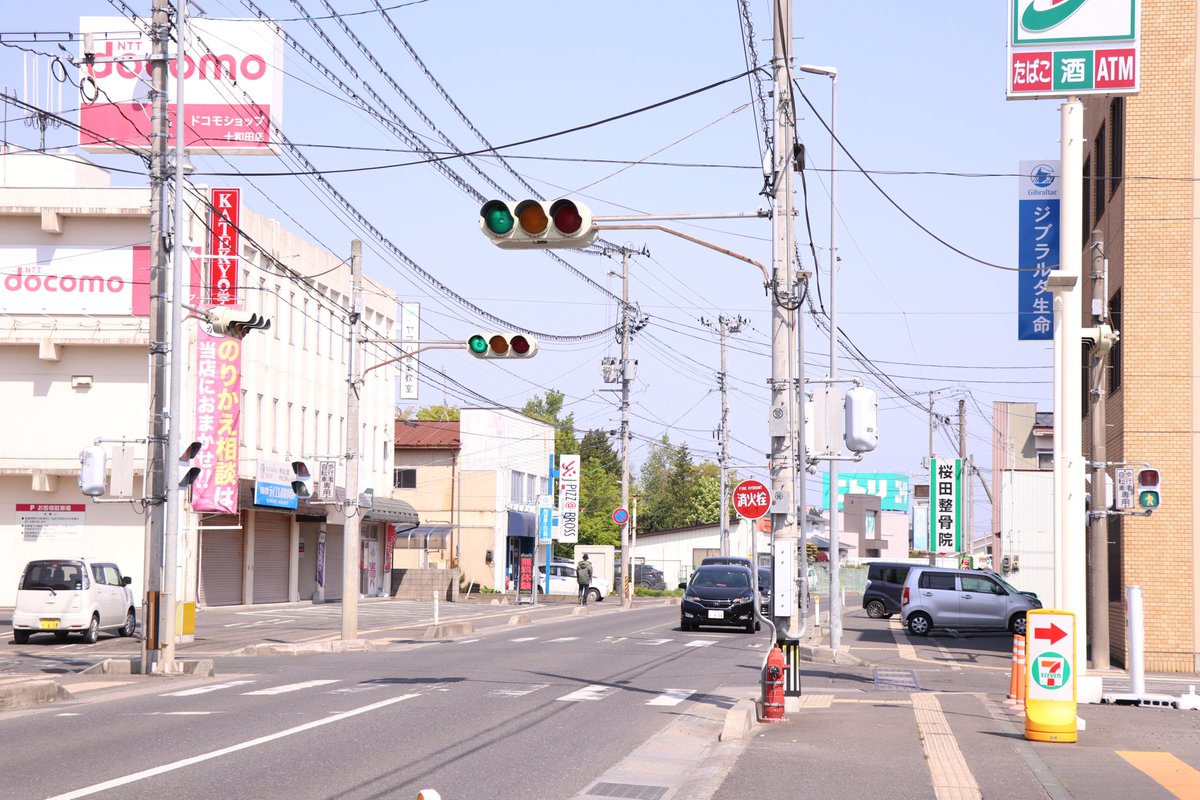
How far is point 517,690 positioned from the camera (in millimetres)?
18047

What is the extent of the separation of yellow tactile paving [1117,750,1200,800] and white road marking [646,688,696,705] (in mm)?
5924

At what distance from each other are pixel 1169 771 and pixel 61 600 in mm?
22218

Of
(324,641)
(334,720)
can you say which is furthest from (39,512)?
(334,720)

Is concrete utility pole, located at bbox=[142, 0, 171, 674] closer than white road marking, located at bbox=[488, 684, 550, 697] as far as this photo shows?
No

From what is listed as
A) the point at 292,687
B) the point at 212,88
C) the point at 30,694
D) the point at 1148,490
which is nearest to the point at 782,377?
the point at 292,687

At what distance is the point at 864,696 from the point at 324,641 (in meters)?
12.6

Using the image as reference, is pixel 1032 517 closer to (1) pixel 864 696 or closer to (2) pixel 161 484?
(1) pixel 864 696

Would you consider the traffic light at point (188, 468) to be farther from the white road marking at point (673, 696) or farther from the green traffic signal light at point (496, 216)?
the green traffic signal light at point (496, 216)

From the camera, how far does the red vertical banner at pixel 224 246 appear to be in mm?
36031

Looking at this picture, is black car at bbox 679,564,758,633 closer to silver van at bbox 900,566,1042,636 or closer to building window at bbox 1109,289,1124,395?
silver van at bbox 900,566,1042,636

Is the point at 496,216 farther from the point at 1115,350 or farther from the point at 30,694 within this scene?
the point at 1115,350

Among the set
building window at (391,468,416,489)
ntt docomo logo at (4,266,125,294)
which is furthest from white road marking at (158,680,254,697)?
building window at (391,468,416,489)

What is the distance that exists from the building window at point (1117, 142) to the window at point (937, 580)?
12530mm

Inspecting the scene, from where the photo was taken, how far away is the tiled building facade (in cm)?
2330
